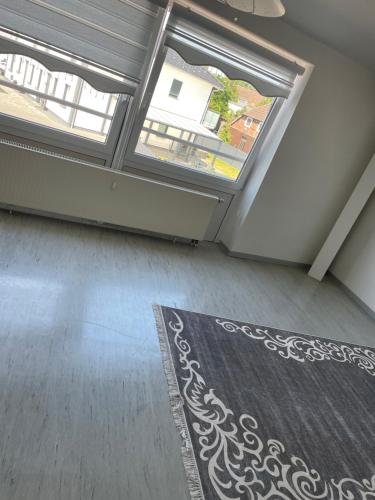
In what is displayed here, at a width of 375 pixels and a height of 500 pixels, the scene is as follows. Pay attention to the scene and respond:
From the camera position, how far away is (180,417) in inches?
80.0

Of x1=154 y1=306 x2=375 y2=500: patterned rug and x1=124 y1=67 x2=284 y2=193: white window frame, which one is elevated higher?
x1=124 y1=67 x2=284 y2=193: white window frame

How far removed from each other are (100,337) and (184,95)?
2469 mm

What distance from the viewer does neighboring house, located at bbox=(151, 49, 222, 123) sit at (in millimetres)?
3433

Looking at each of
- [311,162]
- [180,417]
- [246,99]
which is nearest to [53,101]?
[246,99]

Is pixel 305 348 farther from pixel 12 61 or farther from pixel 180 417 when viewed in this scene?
pixel 12 61

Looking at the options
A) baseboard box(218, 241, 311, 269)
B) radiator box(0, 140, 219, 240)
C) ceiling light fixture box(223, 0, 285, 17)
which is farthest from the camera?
baseboard box(218, 241, 311, 269)

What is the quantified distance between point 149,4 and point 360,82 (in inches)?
92.1

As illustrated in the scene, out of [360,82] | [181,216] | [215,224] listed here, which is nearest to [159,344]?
[181,216]

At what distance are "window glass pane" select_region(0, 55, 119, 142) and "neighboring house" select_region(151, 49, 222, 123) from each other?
458 mm

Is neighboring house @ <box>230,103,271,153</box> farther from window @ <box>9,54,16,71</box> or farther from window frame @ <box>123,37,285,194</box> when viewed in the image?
window @ <box>9,54,16,71</box>

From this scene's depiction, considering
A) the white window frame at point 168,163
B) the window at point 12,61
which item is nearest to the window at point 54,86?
the window at point 12,61

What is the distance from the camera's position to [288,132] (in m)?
3.88

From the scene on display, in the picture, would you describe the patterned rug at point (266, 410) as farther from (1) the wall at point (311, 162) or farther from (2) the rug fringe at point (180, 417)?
(1) the wall at point (311, 162)

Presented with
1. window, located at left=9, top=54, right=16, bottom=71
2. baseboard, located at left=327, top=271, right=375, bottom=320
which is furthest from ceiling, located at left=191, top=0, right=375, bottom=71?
baseboard, located at left=327, top=271, right=375, bottom=320
